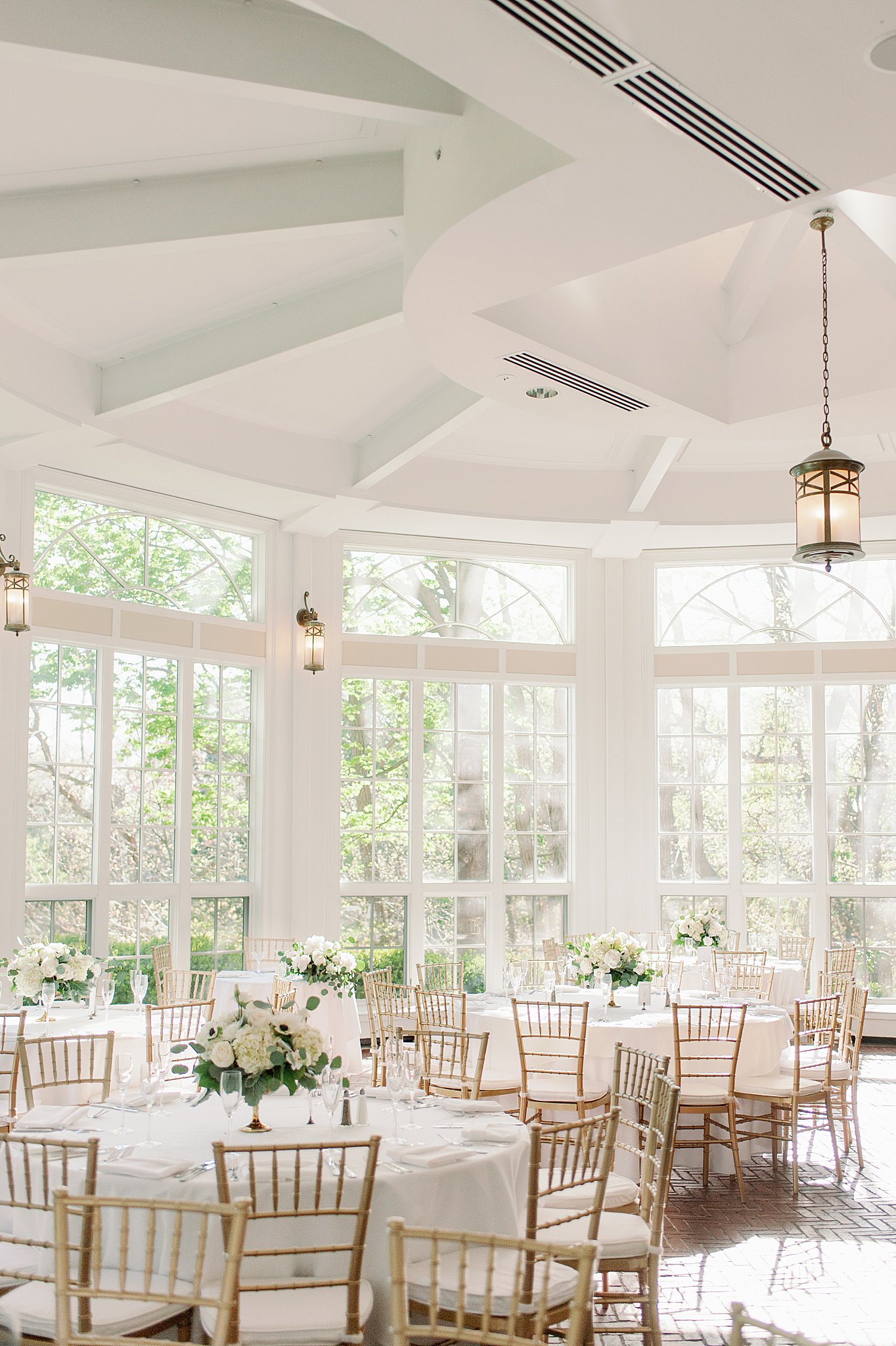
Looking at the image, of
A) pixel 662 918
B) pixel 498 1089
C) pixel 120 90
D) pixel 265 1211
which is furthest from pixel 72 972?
pixel 662 918

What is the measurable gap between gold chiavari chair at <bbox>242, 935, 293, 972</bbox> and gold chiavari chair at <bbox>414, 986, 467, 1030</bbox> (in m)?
2.30

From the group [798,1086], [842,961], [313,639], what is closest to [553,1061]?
[798,1086]

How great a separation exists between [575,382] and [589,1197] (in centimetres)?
369

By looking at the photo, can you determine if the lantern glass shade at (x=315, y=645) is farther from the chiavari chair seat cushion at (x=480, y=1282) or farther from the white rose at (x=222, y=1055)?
the chiavari chair seat cushion at (x=480, y=1282)

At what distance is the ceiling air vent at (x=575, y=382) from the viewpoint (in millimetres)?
5552

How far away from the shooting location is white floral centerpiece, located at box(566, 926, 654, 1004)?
22.8ft

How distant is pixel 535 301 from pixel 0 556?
4.28 m

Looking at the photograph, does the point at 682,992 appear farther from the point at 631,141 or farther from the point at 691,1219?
the point at 631,141

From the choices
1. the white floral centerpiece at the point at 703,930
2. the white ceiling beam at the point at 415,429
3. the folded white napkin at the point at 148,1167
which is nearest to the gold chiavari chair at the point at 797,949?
the white floral centerpiece at the point at 703,930

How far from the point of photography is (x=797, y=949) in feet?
34.3

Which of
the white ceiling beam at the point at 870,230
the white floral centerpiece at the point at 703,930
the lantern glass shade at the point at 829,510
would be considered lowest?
the white floral centerpiece at the point at 703,930

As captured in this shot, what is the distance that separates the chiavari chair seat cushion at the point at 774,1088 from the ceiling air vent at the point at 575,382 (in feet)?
12.3

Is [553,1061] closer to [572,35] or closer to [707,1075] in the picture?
[707,1075]

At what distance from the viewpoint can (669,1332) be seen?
4.45 metres
